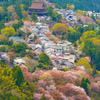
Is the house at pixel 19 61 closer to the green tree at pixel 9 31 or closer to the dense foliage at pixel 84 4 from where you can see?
the green tree at pixel 9 31

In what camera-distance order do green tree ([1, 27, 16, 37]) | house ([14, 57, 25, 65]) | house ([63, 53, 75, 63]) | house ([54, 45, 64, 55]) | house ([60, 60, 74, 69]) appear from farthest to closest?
green tree ([1, 27, 16, 37]), house ([54, 45, 64, 55]), house ([63, 53, 75, 63]), house ([60, 60, 74, 69]), house ([14, 57, 25, 65])

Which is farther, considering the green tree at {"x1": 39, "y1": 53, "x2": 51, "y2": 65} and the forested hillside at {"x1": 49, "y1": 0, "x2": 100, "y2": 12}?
the forested hillside at {"x1": 49, "y1": 0, "x2": 100, "y2": 12}

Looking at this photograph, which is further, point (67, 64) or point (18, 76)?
point (67, 64)

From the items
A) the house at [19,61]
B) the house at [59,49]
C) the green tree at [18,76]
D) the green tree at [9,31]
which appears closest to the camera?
the green tree at [18,76]

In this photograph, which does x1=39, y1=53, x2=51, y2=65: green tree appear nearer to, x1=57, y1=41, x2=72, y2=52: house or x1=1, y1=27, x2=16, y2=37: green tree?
x1=57, y1=41, x2=72, y2=52: house

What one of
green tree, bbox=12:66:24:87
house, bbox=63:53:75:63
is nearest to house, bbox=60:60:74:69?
house, bbox=63:53:75:63

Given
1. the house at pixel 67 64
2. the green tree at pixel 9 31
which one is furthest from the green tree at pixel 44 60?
the green tree at pixel 9 31

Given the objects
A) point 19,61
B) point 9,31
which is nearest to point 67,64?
point 19,61

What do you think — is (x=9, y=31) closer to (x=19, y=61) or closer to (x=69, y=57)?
(x=69, y=57)

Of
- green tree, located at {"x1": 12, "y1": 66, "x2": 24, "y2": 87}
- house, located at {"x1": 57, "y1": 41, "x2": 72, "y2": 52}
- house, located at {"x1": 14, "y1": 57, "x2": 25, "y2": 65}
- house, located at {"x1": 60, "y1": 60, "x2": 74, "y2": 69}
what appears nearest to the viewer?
green tree, located at {"x1": 12, "y1": 66, "x2": 24, "y2": 87}

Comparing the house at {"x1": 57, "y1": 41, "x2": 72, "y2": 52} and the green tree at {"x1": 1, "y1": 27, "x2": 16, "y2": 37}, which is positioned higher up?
the green tree at {"x1": 1, "y1": 27, "x2": 16, "y2": 37}

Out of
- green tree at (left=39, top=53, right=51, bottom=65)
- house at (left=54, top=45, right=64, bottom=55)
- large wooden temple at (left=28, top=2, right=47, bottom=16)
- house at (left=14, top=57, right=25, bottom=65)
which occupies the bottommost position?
house at (left=54, top=45, right=64, bottom=55)
